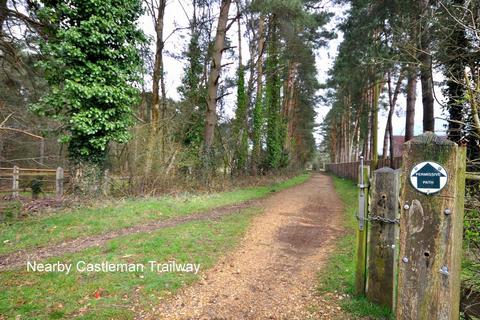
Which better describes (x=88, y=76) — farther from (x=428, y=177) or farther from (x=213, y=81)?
(x=428, y=177)

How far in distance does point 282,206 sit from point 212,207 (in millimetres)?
2685

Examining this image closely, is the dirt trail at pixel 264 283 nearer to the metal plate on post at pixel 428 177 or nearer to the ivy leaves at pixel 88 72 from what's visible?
the metal plate on post at pixel 428 177

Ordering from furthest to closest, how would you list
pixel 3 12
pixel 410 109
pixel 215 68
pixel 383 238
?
pixel 215 68 → pixel 410 109 → pixel 3 12 → pixel 383 238

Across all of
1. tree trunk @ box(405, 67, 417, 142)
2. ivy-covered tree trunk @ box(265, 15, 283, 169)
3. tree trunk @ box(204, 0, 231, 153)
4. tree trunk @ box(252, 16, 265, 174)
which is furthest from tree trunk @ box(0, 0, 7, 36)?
tree trunk @ box(405, 67, 417, 142)

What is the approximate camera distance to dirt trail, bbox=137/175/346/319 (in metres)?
3.50

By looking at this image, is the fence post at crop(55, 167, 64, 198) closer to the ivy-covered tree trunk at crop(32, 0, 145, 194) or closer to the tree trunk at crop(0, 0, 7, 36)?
the ivy-covered tree trunk at crop(32, 0, 145, 194)

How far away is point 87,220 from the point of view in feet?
24.3

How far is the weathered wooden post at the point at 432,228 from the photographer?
2.00 meters

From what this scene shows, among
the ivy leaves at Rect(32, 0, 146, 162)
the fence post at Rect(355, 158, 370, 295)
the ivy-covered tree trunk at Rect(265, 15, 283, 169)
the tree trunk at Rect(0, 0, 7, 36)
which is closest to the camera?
the fence post at Rect(355, 158, 370, 295)

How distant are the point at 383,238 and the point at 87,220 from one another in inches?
268

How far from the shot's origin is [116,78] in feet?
33.8

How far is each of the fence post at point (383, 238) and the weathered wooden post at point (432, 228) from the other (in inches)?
53.1

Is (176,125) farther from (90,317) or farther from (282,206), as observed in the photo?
(90,317)

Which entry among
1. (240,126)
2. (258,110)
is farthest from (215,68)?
(258,110)
